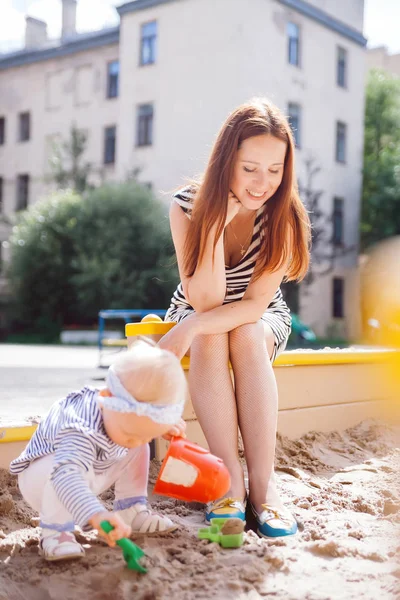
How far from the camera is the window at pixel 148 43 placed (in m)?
19.0

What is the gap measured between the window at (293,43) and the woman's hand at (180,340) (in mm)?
17671

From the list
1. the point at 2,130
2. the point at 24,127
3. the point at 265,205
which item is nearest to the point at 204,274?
the point at 265,205

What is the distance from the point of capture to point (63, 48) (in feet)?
70.1

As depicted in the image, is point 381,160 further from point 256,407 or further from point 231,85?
point 256,407

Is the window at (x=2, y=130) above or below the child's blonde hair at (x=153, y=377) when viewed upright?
above

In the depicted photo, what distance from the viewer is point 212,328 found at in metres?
2.23

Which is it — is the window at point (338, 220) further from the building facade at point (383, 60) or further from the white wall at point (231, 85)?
the building facade at point (383, 60)

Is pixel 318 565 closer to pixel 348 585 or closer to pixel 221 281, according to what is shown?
pixel 348 585

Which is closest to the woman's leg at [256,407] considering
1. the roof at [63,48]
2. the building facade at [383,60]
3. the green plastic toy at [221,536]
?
the green plastic toy at [221,536]

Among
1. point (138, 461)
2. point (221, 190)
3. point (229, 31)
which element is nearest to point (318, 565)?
point (138, 461)

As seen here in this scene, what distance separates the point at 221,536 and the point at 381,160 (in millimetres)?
20612

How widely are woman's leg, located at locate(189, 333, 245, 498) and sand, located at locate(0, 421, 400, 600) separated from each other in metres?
0.20

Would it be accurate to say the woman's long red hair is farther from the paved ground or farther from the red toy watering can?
the paved ground

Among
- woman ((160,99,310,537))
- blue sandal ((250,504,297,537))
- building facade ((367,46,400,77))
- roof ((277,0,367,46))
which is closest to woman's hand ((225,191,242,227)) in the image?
woman ((160,99,310,537))
